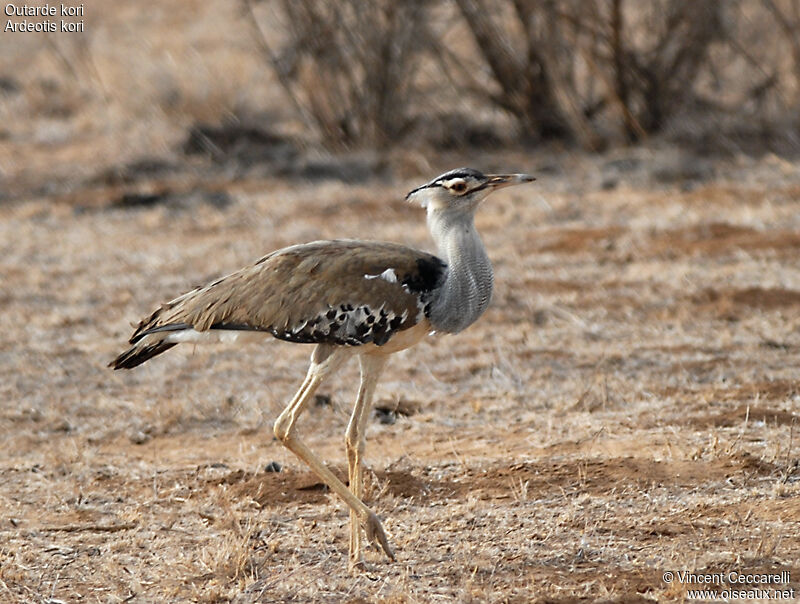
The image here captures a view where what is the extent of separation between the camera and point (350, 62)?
11.8m

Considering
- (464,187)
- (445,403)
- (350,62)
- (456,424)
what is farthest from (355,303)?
(350,62)

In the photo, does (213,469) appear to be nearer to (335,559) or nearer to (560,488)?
(335,559)

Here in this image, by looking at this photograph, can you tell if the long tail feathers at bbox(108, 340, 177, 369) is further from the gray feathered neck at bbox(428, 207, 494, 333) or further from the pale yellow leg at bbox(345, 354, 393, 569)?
the gray feathered neck at bbox(428, 207, 494, 333)

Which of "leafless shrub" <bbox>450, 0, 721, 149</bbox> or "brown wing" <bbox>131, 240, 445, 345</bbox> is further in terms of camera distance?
"leafless shrub" <bbox>450, 0, 721, 149</bbox>

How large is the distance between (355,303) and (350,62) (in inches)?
315

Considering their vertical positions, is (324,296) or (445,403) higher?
(324,296)

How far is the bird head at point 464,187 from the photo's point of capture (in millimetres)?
4328

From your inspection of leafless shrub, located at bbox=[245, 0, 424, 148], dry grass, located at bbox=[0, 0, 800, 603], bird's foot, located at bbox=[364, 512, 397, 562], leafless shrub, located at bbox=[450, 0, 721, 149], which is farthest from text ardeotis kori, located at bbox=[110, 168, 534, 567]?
leafless shrub, located at bbox=[245, 0, 424, 148]

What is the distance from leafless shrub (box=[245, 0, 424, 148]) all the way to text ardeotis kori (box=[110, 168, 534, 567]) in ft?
23.4

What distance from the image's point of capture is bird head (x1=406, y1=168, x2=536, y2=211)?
14.2ft

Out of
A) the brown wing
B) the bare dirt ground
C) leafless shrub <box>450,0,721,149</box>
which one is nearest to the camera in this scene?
the bare dirt ground

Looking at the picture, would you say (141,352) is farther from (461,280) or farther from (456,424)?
(456,424)

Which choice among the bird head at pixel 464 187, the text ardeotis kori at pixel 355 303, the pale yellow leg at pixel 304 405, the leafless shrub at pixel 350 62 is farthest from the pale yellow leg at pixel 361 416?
the leafless shrub at pixel 350 62

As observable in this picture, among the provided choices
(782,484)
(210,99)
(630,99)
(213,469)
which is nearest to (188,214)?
(210,99)
